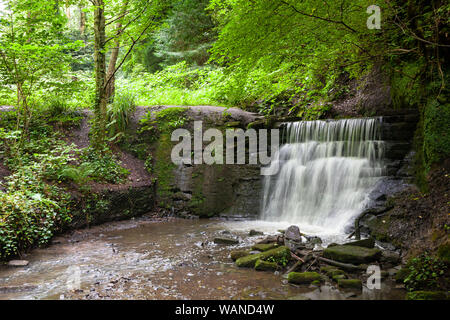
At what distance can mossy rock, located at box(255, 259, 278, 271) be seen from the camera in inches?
176

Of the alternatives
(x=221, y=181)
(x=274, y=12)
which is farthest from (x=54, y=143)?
(x=274, y=12)

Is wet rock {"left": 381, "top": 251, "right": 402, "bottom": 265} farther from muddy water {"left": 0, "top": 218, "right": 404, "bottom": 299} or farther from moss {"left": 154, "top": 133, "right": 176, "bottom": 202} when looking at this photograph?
moss {"left": 154, "top": 133, "right": 176, "bottom": 202}

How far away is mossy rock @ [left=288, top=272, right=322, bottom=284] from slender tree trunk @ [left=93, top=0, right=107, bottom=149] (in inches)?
→ 270

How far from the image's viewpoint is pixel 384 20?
4602mm

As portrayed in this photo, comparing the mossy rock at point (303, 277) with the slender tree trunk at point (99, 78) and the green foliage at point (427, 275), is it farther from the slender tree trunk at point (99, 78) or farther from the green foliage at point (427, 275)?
the slender tree trunk at point (99, 78)

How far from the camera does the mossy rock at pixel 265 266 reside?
14.7 feet

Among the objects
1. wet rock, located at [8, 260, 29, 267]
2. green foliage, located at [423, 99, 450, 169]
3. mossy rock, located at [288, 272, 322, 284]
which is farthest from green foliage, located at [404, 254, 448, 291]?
wet rock, located at [8, 260, 29, 267]

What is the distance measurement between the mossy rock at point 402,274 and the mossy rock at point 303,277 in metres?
0.98

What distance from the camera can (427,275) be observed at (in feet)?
12.0

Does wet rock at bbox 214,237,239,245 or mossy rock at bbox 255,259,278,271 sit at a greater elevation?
mossy rock at bbox 255,259,278,271

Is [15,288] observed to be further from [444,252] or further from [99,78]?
[99,78]

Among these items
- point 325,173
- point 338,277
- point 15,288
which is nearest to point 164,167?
point 325,173
